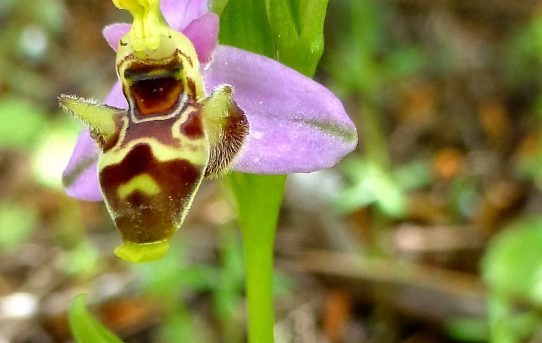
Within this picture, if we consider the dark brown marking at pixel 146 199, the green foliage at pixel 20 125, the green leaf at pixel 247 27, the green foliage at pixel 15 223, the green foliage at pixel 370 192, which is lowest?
the green foliage at pixel 15 223

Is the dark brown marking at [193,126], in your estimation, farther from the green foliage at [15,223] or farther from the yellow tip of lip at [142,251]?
the green foliage at [15,223]

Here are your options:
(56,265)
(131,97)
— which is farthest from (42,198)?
(131,97)

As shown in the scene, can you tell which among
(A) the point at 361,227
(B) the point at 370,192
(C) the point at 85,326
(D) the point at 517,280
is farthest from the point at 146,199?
(A) the point at 361,227

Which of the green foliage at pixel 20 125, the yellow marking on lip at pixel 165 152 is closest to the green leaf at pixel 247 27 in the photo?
the yellow marking on lip at pixel 165 152

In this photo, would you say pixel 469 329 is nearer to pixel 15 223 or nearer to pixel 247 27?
pixel 247 27

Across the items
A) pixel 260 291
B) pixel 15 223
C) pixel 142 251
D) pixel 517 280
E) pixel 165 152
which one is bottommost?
pixel 15 223

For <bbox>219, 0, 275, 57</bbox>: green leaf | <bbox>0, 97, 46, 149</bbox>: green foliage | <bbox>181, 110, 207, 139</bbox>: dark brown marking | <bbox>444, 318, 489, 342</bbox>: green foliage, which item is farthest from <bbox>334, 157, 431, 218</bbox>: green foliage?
<bbox>181, 110, 207, 139</bbox>: dark brown marking
